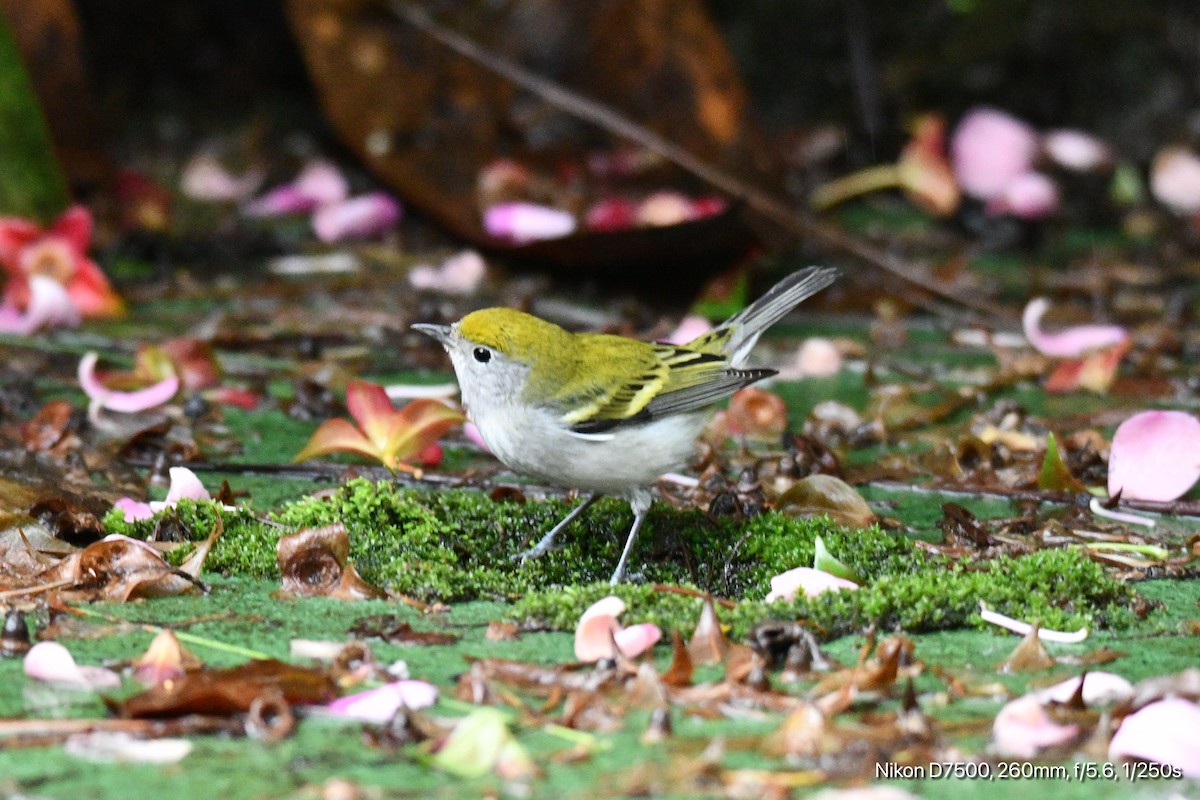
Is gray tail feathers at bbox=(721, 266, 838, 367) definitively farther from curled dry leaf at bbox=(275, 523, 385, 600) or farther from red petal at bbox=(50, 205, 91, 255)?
red petal at bbox=(50, 205, 91, 255)

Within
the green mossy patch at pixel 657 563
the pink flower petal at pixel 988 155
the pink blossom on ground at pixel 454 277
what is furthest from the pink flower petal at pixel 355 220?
the green mossy patch at pixel 657 563

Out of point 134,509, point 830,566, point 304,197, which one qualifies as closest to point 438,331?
point 134,509

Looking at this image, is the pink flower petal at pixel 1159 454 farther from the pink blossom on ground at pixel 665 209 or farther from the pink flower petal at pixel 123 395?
the pink blossom on ground at pixel 665 209

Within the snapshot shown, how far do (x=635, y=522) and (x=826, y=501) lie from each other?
500 mm

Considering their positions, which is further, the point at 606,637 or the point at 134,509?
the point at 134,509

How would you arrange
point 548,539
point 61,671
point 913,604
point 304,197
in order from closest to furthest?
point 61,671 < point 913,604 < point 548,539 < point 304,197

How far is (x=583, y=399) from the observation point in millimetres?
3631

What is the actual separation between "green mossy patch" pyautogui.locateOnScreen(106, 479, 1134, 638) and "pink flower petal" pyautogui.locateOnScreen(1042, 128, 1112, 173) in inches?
178

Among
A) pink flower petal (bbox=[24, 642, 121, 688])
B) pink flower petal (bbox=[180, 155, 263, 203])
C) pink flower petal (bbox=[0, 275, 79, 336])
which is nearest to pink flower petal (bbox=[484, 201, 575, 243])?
pink flower petal (bbox=[0, 275, 79, 336])

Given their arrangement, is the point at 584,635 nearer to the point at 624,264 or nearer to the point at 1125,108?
the point at 624,264

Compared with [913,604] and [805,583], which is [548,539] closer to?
[805,583]

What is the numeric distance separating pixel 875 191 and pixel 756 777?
225 inches

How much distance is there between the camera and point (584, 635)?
2584 millimetres

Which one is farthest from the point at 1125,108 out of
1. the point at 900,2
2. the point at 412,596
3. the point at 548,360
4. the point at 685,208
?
the point at 412,596
